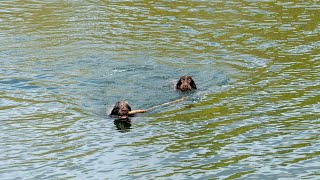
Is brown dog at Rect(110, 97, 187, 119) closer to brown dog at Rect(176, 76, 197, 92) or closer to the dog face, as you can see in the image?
the dog face

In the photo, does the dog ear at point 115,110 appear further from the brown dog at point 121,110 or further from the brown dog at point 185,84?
the brown dog at point 185,84

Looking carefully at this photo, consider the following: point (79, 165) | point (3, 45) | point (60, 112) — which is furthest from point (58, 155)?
point (3, 45)

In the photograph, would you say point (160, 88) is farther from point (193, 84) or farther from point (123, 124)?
point (123, 124)

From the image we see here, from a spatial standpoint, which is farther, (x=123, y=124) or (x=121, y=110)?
(x=121, y=110)

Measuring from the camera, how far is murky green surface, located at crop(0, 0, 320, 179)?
42.8 ft

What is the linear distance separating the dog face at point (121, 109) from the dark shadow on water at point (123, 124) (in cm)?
19

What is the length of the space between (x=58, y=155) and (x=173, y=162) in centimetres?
209

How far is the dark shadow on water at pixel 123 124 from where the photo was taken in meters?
15.5

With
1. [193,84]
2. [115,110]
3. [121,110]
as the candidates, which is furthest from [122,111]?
[193,84]

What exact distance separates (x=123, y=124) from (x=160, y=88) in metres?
3.43

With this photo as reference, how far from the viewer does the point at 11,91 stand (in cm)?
1848

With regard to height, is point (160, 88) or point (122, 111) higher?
point (160, 88)

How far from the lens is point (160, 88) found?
754 inches

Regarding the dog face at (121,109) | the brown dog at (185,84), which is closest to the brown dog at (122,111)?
the dog face at (121,109)
